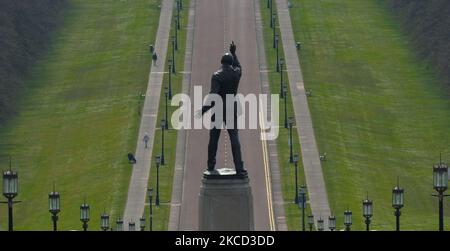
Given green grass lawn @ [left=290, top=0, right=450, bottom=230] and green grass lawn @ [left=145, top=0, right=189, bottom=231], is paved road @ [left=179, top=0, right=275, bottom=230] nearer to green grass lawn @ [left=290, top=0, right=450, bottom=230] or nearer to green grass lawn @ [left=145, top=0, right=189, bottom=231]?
green grass lawn @ [left=145, top=0, right=189, bottom=231]

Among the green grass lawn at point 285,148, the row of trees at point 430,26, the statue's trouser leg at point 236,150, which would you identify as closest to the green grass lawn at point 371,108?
the row of trees at point 430,26

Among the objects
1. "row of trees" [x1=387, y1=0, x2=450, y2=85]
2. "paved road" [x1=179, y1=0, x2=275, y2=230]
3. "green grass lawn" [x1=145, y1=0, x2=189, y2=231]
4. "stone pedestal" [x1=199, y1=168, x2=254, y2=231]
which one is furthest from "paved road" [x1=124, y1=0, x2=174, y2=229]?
"stone pedestal" [x1=199, y1=168, x2=254, y2=231]

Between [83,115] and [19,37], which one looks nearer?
[83,115]

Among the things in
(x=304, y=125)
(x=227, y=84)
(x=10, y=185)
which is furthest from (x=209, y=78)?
(x=227, y=84)

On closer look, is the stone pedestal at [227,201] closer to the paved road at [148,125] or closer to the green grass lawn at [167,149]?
the paved road at [148,125]

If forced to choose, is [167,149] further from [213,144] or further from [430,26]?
[213,144]
